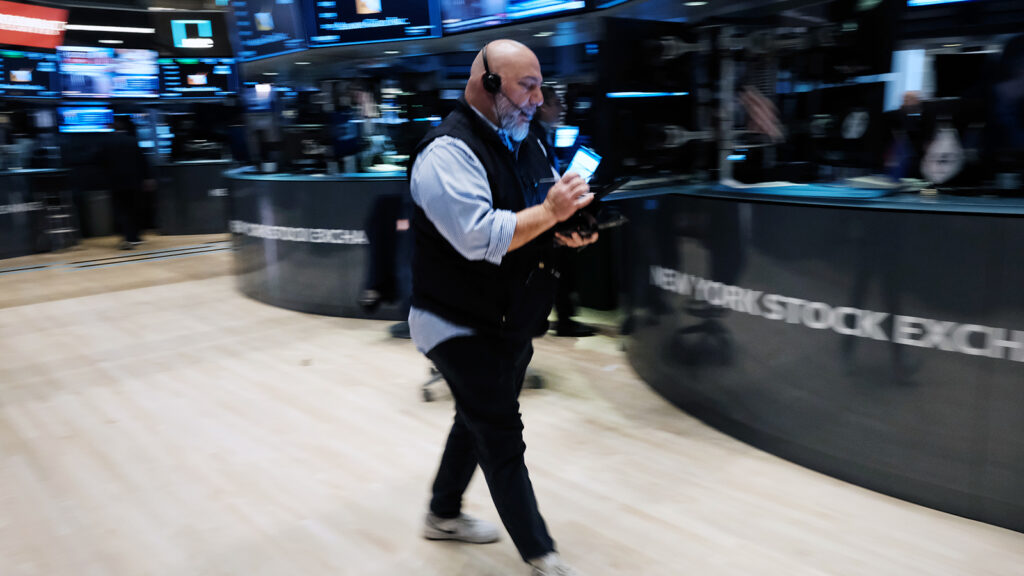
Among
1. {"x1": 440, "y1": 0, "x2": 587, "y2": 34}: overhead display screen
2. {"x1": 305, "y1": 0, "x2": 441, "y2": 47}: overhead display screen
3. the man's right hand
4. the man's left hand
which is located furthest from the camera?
{"x1": 305, "y1": 0, "x2": 441, "y2": 47}: overhead display screen

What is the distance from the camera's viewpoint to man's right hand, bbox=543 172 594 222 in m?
1.76

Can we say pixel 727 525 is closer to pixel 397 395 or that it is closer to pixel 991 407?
pixel 991 407

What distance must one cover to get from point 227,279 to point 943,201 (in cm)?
657

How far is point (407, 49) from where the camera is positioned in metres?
6.44

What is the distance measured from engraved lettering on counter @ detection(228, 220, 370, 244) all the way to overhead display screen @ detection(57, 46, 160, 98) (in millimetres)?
6428

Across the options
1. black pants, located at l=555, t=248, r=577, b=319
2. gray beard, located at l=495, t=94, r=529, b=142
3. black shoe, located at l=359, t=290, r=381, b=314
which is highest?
gray beard, located at l=495, t=94, r=529, b=142

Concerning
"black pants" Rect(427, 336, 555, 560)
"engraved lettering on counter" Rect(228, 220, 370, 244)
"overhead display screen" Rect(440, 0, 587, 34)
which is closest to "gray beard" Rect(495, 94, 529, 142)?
"black pants" Rect(427, 336, 555, 560)

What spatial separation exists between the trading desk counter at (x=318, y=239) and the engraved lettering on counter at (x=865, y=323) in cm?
257

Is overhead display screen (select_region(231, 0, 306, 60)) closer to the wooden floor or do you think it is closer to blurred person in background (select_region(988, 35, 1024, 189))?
the wooden floor

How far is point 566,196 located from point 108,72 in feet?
38.0

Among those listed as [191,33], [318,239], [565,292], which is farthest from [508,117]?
[191,33]

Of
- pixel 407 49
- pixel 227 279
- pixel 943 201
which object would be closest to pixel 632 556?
pixel 943 201

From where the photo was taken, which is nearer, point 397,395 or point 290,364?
point 397,395

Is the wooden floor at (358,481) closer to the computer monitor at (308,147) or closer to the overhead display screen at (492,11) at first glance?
the computer monitor at (308,147)
